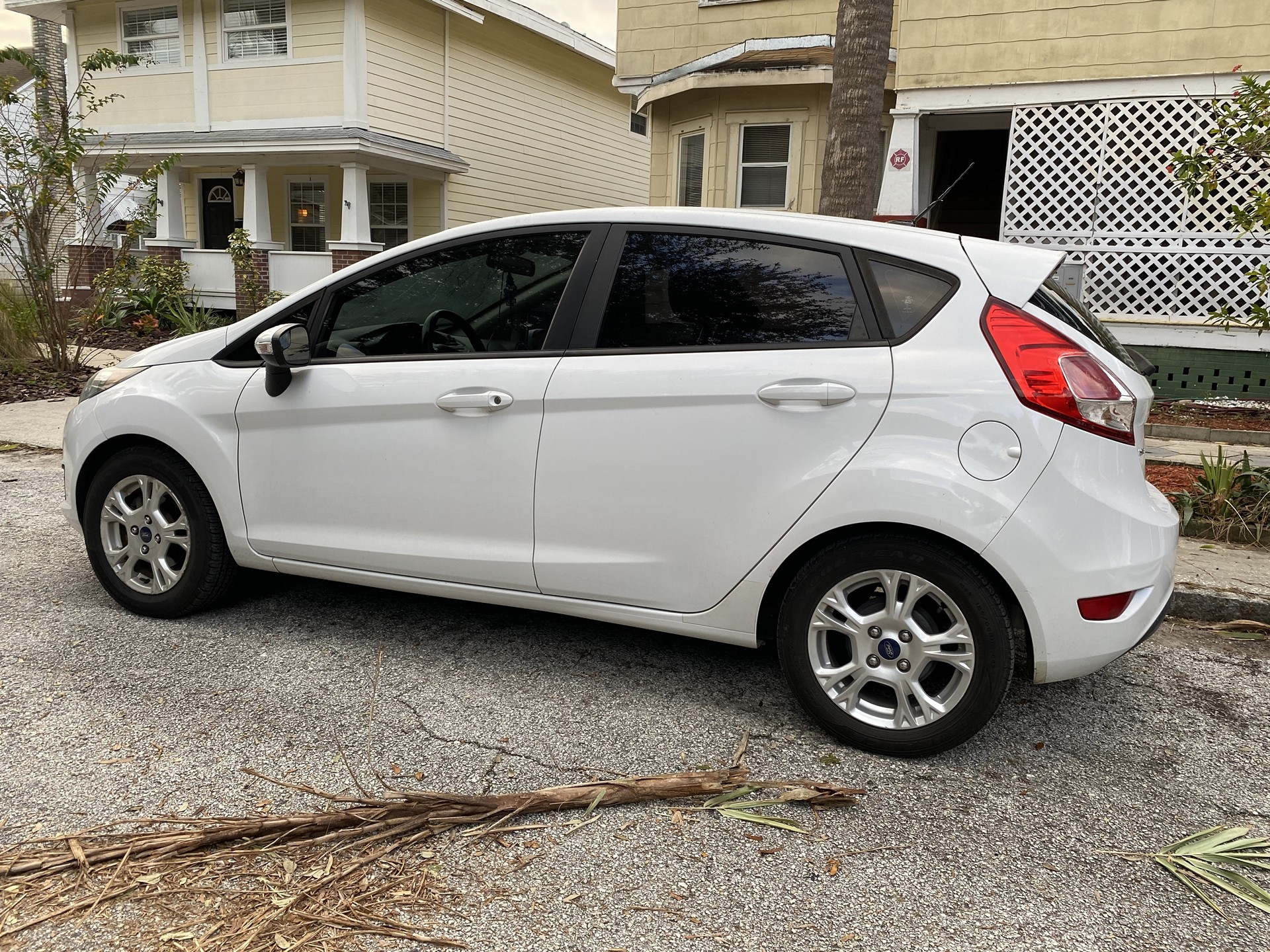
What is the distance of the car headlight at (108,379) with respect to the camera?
4.36m

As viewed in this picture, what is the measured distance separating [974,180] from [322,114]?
11.0 meters

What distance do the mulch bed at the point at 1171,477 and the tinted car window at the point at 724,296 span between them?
155 inches

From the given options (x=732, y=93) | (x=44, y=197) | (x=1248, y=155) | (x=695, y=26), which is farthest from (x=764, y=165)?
(x=44, y=197)

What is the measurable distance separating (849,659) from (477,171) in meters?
18.7

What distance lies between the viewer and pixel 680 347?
3.46 metres

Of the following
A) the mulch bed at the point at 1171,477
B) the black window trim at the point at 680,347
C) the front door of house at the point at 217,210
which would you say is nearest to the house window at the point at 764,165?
the mulch bed at the point at 1171,477

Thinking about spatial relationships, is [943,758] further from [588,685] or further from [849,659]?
[588,685]

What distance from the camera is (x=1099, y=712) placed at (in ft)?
12.1

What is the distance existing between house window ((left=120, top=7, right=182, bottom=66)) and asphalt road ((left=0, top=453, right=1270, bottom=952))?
1704cm

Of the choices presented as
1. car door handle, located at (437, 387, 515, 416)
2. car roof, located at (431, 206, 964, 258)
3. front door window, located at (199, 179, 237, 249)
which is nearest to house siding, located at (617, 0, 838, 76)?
front door window, located at (199, 179, 237, 249)

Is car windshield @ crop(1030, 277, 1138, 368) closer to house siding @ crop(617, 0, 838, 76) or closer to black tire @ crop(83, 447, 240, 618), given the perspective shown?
black tire @ crop(83, 447, 240, 618)

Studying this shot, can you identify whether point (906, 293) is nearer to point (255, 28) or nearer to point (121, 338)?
point (121, 338)

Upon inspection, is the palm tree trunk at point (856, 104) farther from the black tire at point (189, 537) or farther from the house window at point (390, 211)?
the house window at point (390, 211)

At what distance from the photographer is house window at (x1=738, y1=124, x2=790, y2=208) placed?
44.9ft
